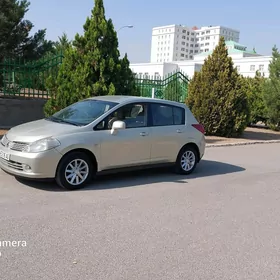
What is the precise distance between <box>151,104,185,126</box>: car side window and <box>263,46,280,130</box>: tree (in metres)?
13.1

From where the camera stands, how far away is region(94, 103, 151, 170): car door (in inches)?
255

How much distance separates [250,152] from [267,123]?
30.8 ft

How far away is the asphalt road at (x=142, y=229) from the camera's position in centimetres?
362

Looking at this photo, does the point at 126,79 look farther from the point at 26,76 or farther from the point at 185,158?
the point at 185,158

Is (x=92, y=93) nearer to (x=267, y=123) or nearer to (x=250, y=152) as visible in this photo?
(x=250, y=152)

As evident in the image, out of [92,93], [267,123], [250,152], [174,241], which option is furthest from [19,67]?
[267,123]

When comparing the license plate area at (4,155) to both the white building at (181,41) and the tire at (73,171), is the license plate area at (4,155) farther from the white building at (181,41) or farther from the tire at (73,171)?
the white building at (181,41)

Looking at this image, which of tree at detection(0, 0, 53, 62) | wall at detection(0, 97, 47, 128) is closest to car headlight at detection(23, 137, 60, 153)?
wall at detection(0, 97, 47, 128)

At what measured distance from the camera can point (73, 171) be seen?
6.12 metres

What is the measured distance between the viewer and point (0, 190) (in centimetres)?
584

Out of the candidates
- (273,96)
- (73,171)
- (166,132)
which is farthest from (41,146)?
(273,96)

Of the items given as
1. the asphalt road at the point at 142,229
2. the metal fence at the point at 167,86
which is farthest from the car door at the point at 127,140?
the metal fence at the point at 167,86

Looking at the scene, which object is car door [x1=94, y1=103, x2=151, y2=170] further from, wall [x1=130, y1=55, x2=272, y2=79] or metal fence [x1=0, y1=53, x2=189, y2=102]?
wall [x1=130, y1=55, x2=272, y2=79]

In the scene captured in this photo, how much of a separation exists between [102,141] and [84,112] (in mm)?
854
